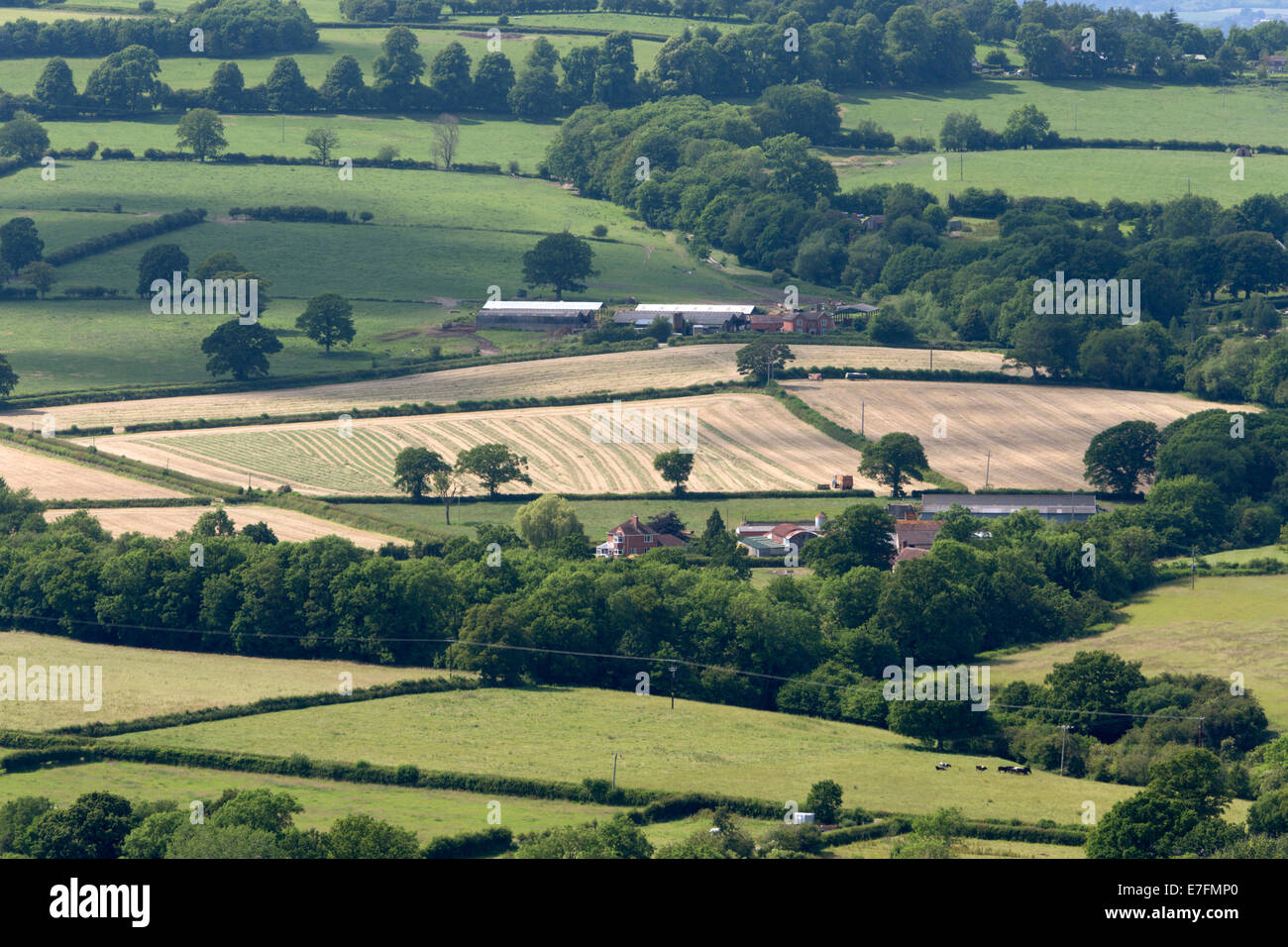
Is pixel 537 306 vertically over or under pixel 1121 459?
over

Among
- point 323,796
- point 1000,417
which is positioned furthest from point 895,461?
point 323,796

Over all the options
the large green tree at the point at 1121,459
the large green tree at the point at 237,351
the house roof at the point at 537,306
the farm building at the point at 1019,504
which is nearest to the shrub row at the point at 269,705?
the farm building at the point at 1019,504

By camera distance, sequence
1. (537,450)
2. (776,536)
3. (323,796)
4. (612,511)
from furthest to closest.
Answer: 1. (537,450)
2. (612,511)
3. (776,536)
4. (323,796)

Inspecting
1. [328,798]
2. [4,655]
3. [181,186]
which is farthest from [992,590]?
[181,186]

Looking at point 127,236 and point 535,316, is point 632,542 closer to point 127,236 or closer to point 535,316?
point 535,316

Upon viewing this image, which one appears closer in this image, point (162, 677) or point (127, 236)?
point (162, 677)

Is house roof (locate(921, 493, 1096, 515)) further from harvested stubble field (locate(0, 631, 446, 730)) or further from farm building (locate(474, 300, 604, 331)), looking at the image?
farm building (locate(474, 300, 604, 331))

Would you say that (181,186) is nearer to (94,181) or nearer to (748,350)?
(94,181)
